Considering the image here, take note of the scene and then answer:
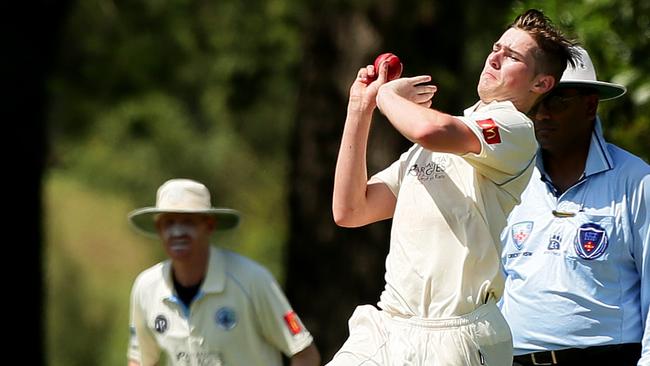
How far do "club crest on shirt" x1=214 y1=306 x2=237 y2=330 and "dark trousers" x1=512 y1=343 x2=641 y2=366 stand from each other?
9.05 feet

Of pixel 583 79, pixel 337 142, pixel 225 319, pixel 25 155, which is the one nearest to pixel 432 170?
pixel 583 79

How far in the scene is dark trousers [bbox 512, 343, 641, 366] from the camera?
5875mm

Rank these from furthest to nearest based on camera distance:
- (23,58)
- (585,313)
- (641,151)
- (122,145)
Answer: (122,145), (23,58), (641,151), (585,313)

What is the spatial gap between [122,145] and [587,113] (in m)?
22.6

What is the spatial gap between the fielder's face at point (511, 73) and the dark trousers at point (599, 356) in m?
1.11

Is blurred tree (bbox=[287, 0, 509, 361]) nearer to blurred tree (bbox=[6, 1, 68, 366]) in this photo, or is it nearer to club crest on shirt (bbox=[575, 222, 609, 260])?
blurred tree (bbox=[6, 1, 68, 366])

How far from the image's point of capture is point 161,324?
27.7ft

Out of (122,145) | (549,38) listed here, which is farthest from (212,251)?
(122,145)

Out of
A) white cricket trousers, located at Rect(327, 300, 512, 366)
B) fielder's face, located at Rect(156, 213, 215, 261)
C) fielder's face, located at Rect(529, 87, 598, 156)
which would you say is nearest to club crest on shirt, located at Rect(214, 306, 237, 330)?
fielder's face, located at Rect(156, 213, 215, 261)

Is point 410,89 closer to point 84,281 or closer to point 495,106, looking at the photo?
point 495,106

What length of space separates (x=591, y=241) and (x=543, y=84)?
0.80m

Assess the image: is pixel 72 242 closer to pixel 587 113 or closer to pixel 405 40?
pixel 405 40

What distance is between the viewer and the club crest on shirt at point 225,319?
834cm

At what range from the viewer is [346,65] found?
1278 cm
